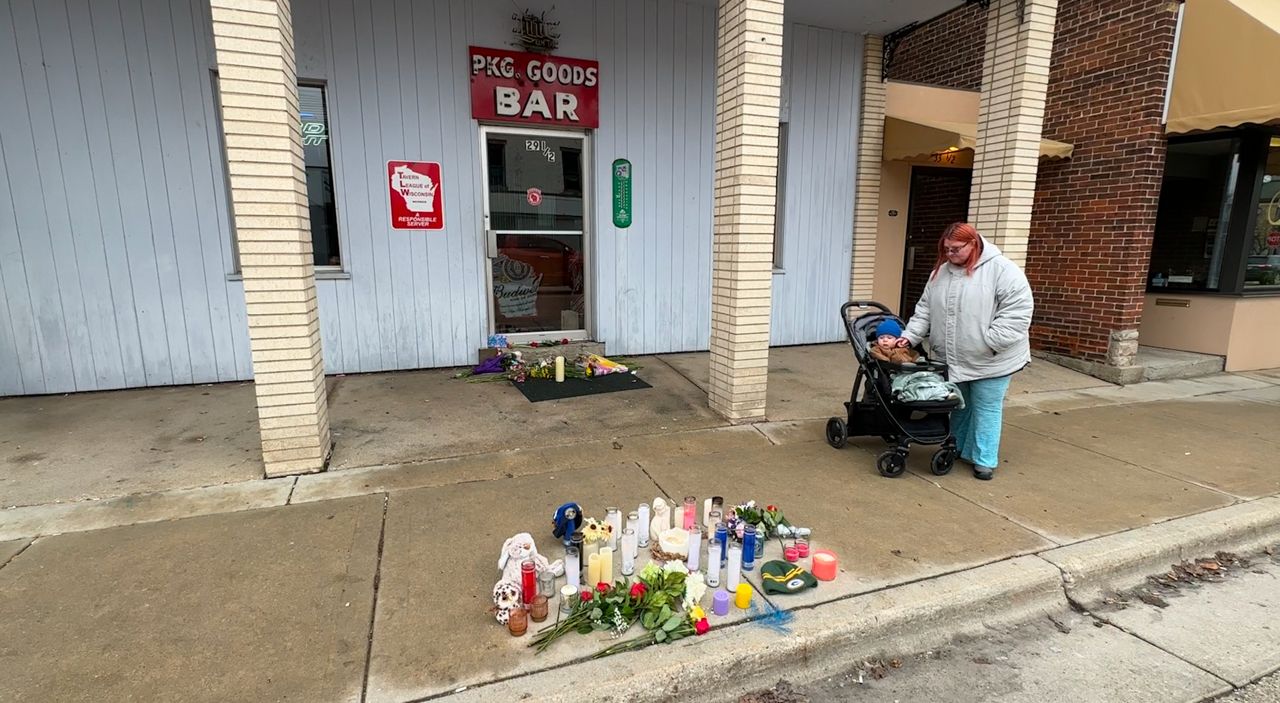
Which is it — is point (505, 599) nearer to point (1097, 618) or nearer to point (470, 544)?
point (470, 544)

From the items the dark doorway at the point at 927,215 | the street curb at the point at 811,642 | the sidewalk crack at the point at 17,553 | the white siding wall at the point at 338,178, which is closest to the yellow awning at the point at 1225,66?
the dark doorway at the point at 927,215

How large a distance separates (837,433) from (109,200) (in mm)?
6986

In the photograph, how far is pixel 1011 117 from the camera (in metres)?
6.29

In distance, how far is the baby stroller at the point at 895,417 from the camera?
4.19m

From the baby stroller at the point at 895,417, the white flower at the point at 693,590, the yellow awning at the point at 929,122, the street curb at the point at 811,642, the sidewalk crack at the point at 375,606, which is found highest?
the yellow awning at the point at 929,122

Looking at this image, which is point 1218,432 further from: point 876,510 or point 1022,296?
point 876,510

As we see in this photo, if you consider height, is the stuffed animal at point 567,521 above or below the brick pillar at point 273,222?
below

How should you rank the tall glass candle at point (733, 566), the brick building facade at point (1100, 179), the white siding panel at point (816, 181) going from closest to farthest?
the tall glass candle at point (733, 566)
the brick building facade at point (1100, 179)
the white siding panel at point (816, 181)

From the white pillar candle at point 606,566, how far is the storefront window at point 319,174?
4998 millimetres

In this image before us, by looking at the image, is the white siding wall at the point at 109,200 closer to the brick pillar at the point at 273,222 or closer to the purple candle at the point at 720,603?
the brick pillar at the point at 273,222

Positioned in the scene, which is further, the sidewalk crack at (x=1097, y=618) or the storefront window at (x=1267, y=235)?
the storefront window at (x=1267, y=235)

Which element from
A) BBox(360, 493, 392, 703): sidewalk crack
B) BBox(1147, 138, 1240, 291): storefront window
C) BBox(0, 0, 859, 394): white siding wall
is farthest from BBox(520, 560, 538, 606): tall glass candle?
BBox(1147, 138, 1240, 291): storefront window

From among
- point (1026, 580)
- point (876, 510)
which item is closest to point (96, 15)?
point (876, 510)

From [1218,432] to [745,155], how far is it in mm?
4891
